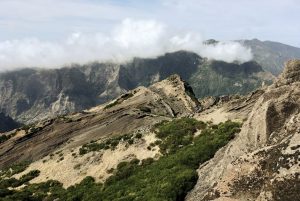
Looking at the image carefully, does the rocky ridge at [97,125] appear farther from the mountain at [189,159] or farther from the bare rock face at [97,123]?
the mountain at [189,159]

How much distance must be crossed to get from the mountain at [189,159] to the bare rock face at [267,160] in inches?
2.0

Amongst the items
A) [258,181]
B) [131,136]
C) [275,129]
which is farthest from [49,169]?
[258,181]

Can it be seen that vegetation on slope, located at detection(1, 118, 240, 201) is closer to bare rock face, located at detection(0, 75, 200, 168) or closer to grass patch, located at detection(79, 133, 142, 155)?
grass patch, located at detection(79, 133, 142, 155)

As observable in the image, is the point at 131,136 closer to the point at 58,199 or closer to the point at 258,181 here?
the point at 58,199

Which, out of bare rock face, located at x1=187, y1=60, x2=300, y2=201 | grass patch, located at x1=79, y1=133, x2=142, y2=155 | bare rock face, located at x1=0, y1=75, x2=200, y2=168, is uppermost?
bare rock face, located at x1=187, y1=60, x2=300, y2=201

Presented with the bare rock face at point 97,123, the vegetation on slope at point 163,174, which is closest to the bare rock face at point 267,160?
the vegetation on slope at point 163,174

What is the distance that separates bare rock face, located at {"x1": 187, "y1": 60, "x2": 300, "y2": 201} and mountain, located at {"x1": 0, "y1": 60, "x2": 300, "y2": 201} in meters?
0.05

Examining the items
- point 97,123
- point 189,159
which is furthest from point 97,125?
point 189,159

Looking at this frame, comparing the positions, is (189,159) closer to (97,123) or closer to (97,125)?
(97,125)

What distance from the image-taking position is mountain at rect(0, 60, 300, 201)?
25.8 metres

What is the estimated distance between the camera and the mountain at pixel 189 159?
25.8 meters

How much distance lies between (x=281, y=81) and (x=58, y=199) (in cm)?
2783

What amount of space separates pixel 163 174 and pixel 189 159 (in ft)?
10.9

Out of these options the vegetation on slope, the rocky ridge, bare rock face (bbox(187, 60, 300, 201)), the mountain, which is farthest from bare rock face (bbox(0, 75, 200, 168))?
bare rock face (bbox(187, 60, 300, 201))
